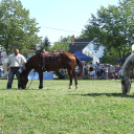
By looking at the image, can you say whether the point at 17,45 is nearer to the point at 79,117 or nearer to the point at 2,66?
the point at 2,66

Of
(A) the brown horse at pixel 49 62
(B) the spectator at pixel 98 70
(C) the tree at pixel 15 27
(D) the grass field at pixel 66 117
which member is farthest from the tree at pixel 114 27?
(D) the grass field at pixel 66 117

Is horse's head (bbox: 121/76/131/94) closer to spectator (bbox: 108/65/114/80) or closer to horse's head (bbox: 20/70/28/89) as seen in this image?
horse's head (bbox: 20/70/28/89)

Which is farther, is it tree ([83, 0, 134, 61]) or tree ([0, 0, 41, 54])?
tree ([83, 0, 134, 61])

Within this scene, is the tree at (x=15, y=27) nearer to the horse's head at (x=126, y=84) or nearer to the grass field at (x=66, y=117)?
the horse's head at (x=126, y=84)

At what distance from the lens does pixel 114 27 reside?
38688mm

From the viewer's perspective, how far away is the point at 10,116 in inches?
245

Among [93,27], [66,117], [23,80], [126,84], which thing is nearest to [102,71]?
[93,27]

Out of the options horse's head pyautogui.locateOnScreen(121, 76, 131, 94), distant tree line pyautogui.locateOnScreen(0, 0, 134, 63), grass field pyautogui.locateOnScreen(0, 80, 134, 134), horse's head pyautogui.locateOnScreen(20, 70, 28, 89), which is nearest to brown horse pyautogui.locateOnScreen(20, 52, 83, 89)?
horse's head pyautogui.locateOnScreen(20, 70, 28, 89)

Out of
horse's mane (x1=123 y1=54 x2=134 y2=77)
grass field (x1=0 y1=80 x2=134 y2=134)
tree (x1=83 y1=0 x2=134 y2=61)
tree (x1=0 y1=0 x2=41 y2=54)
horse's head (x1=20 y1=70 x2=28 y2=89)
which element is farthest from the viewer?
tree (x1=83 y1=0 x2=134 y2=61)

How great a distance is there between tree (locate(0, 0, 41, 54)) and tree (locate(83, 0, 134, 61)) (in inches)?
365

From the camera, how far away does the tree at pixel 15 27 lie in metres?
A: 34.5

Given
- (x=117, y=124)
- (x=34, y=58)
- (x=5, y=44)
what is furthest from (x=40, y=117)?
(x=5, y=44)

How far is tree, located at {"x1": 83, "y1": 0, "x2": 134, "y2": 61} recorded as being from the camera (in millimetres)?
38094

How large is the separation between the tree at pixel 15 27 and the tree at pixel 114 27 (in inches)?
365
